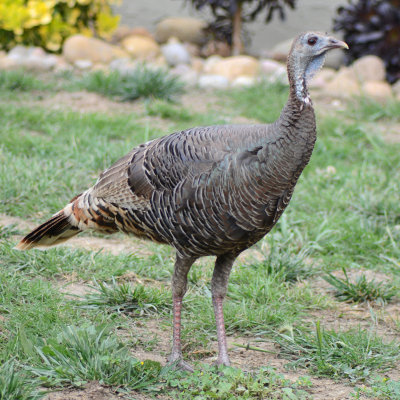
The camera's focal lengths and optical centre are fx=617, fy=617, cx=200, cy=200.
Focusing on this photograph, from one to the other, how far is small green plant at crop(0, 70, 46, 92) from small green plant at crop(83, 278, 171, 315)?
4.44 meters

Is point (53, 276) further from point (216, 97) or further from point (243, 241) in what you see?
point (216, 97)

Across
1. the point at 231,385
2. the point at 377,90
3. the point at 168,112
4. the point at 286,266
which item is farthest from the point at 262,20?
the point at 231,385

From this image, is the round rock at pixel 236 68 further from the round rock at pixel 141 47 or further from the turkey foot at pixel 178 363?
the turkey foot at pixel 178 363

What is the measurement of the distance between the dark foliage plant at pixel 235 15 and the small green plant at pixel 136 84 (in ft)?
8.05

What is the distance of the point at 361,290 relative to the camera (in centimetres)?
418

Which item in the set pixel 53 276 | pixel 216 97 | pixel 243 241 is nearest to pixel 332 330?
pixel 243 241

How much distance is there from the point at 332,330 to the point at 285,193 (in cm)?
103

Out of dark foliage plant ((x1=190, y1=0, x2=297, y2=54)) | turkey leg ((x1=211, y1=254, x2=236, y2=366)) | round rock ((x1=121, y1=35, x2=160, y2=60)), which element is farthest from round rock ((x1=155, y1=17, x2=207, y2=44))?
turkey leg ((x1=211, y1=254, x2=236, y2=366))

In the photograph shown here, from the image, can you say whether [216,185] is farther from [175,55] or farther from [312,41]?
[175,55]

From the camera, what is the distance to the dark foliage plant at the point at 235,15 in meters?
9.65

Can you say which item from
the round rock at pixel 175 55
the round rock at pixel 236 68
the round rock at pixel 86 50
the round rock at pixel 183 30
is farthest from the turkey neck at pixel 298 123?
the round rock at pixel 183 30

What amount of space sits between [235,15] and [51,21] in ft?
9.31

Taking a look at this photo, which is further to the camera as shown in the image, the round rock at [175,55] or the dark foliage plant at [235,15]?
the dark foliage plant at [235,15]

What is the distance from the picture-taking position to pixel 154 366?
121 inches
